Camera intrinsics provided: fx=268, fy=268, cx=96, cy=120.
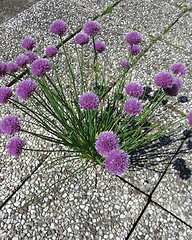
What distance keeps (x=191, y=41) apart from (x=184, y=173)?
1.56 m

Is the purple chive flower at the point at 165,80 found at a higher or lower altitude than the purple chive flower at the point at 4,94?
lower

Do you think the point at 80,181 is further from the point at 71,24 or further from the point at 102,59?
the point at 71,24

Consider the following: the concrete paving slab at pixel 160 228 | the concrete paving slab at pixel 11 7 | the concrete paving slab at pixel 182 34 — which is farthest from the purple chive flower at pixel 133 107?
→ the concrete paving slab at pixel 11 7

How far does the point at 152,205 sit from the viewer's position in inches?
66.1

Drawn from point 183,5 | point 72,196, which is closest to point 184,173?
point 72,196

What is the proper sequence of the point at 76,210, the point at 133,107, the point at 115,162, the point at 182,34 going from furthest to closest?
the point at 182,34 → the point at 76,210 → the point at 133,107 → the point at 115,162

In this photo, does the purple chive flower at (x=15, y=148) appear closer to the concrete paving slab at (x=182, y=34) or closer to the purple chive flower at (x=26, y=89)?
the purple chive flower at (x=26, y=89)

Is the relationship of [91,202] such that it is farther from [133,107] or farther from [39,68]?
[39,68]

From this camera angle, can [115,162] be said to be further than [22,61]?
No

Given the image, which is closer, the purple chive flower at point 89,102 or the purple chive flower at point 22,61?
the purple chive flower at point 89,102

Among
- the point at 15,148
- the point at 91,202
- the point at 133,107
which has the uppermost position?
the point at 15,148

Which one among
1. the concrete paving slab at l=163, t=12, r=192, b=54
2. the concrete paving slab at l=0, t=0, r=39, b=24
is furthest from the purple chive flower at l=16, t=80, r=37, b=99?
the concrete paving slab at l=0, t=0, r=39, b=24

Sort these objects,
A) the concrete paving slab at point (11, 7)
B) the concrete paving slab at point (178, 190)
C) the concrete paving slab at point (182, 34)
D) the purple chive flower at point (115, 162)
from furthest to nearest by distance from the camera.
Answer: the concrete paving slab at point (11, 7)
the concrete paving slab at point (182, 34)
the concrete paving slab at point (178, 190)
the purple chive flower at point (115, 162)

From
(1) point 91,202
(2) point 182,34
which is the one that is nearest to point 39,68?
(1) point 91,202
